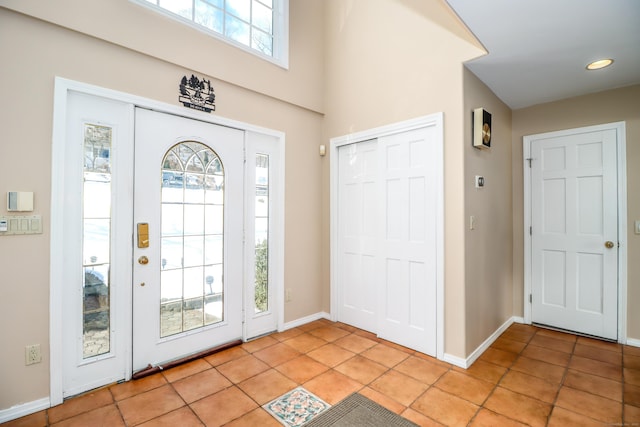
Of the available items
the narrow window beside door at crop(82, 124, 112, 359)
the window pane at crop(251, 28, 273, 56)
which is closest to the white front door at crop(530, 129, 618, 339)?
the window pane at crop(251, 28, 273, 56)

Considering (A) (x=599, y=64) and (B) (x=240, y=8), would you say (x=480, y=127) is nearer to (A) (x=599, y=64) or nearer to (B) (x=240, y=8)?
(A) (x=599, y=64)

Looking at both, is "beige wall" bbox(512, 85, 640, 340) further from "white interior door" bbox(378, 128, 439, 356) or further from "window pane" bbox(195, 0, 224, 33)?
"window pane" bbox(195, 0, 224, 33)

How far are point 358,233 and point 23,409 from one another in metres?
2.98

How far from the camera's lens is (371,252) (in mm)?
3350

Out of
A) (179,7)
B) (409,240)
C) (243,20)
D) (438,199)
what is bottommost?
(409,240)

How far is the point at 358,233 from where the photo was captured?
3488 mm

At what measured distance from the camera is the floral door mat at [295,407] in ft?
6.38

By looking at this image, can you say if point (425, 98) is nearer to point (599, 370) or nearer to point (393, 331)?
point (393, 331)

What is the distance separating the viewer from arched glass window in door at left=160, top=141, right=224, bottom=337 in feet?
8.57

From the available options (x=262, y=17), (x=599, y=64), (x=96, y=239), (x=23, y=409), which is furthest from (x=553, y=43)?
(x=23, y=409)

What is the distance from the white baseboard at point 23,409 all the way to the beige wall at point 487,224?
10.3 feet

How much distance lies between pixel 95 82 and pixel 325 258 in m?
2.77

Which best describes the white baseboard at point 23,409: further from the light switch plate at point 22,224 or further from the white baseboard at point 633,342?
the white baseboard at point 633,342

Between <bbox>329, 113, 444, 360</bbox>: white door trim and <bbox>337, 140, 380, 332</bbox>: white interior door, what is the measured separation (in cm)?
6
